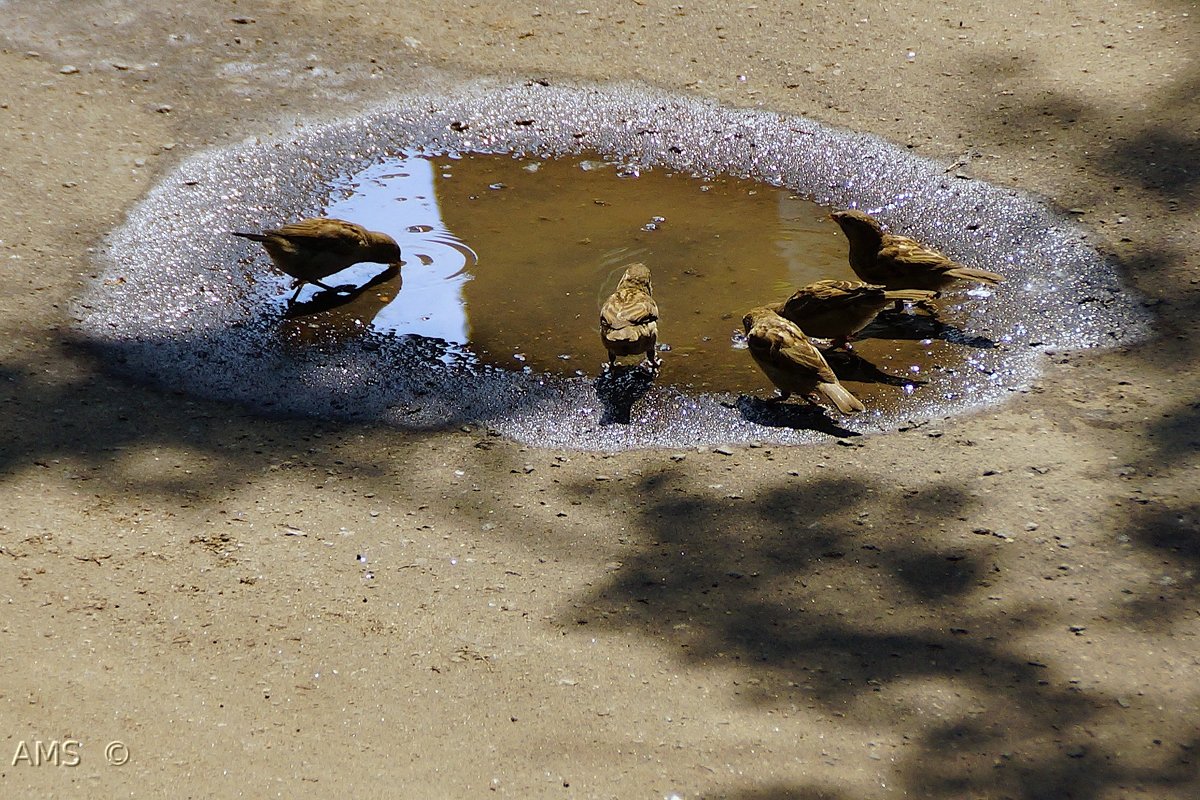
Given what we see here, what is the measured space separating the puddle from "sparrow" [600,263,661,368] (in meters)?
0.24

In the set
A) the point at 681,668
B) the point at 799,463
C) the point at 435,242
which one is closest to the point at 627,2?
the point at 435,242

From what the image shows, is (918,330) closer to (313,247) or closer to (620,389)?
(620,389)

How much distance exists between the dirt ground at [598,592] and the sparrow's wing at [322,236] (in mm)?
1410

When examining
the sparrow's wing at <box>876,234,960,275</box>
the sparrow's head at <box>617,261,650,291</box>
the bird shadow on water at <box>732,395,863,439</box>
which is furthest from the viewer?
the sparrow's wing at <box>876,234,960,275</box>

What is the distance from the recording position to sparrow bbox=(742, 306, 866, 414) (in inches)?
229

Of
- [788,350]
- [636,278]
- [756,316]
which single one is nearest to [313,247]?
[636,278]

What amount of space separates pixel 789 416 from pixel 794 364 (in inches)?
14.4

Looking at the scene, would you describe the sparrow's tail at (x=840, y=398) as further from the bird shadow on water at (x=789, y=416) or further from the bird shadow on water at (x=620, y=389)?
the bird shadow on water at (x=620, y=389)

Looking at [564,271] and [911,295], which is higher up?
[911,295]

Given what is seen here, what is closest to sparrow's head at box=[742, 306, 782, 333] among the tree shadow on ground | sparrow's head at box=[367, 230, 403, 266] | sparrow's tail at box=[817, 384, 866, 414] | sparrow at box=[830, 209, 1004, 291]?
sparrow's tail at box=[817, 384, 866, 414]

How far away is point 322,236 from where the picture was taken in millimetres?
7008

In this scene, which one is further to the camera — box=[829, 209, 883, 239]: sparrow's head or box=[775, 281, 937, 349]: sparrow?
box=[829, 209, 883, 239]: sparrow's head

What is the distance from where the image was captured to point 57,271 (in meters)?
7.08

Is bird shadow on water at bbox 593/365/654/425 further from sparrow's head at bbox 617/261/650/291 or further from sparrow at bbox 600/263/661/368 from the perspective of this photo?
sparrow's head at bbox 617/261/650/291
